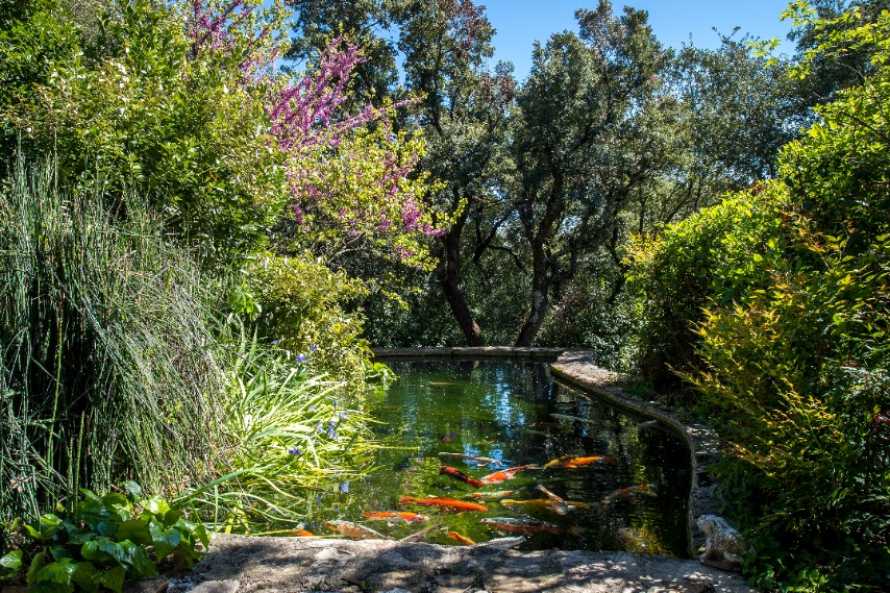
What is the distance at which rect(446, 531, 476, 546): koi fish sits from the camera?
334 cm

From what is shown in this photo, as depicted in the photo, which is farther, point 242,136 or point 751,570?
point 242,136

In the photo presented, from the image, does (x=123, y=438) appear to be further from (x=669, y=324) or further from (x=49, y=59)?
(x=669, y=324)

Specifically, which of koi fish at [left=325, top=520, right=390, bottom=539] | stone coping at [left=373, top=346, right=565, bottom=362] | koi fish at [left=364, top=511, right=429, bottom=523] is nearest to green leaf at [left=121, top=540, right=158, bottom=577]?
koi fish at [left=325, top=520, right=390, bottom=539]

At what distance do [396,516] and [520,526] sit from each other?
68 centimetres

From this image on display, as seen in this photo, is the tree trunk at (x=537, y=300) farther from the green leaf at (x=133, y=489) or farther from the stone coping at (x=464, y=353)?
the green leaf at (x=133, y=489)

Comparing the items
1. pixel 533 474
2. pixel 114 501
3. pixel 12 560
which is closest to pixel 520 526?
pixel 533 474

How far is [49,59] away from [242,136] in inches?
50.6

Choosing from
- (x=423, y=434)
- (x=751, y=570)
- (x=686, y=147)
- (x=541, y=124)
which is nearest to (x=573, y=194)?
(x=541, y=124)

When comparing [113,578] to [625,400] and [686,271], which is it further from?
[625,400]

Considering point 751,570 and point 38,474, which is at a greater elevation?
point 38,474

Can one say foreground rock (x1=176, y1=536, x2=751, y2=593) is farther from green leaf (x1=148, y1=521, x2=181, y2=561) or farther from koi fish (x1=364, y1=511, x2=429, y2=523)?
koi fish (x1=364, y1=511, x2=429, y2=523)

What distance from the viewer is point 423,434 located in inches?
231

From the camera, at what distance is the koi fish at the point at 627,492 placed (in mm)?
4074

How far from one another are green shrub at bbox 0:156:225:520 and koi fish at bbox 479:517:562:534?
1.68 meters
